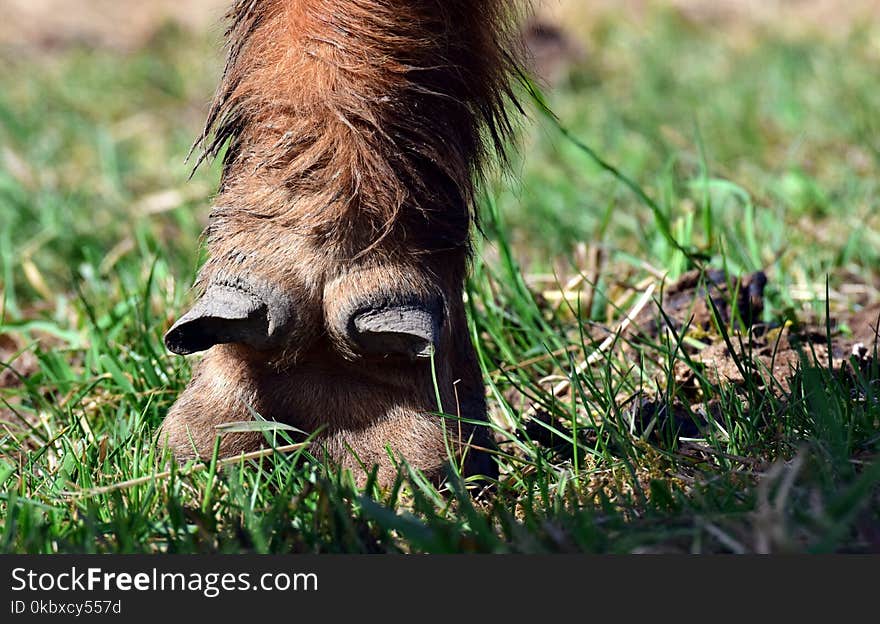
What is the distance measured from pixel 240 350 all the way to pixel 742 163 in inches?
123

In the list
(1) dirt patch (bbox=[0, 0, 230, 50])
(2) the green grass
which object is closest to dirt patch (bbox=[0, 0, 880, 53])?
(1) dirt patch (bbox=[0, 0, 230, 50])

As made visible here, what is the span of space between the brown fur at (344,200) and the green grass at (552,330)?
4.6 inches

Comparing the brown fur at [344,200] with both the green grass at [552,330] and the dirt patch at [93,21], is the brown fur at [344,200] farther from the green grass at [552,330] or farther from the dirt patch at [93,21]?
the dirt patch at [93,21]

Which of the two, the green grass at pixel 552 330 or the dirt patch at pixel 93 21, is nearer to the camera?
the green grass at pixel 552 330

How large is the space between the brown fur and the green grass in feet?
0.38

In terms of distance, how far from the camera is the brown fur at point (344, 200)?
178 cm

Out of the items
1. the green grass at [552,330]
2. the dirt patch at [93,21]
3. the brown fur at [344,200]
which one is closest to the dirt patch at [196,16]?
the dirt patch at [93,21]

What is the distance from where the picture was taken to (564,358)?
8.38 ft

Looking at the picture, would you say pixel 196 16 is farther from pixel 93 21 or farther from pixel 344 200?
pixel 344 200

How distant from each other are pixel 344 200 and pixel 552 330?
1.00 metres

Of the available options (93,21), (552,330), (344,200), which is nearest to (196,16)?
(93,21)

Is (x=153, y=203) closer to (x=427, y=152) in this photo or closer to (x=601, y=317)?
(x=601, y=317)

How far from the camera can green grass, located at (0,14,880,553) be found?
161 cm

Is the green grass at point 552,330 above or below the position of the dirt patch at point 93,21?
below
